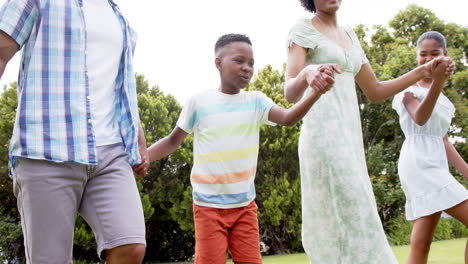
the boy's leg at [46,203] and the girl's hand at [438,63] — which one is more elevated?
the girl's hand at [438,63]

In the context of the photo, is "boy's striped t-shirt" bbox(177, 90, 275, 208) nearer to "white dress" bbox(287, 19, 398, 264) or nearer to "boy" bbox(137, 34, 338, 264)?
"boy" bbox(137, 34, 338, 264)

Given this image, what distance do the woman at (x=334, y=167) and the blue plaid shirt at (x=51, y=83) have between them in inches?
42.1

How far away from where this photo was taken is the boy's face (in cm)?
377

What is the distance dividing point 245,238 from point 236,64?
1.16 m

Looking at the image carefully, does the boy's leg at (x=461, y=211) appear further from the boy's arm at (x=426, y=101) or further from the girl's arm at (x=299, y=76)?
the girl's arm at (x=299, y=76)

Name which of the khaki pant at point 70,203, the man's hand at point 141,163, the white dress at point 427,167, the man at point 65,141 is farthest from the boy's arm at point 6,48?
the white dress at point 427,167

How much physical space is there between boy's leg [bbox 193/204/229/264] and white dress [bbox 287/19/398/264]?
56 centimetres

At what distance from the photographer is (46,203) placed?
225 centimetres

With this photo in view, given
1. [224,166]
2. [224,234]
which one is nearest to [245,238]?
[224,234]

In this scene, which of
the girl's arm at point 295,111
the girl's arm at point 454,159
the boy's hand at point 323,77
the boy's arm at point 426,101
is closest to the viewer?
the boy's hand at point 323,77

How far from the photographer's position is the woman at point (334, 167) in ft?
9.84

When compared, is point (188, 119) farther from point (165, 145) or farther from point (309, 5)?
point (309, 5)

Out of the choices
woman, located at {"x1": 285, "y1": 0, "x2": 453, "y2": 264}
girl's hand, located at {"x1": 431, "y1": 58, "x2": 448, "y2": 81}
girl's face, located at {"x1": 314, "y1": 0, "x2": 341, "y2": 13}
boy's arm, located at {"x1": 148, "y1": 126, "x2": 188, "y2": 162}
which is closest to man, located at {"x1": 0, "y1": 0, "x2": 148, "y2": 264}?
woman, located at {"x1": 285, "y1": 0, "x2": 453, "y2": 264}

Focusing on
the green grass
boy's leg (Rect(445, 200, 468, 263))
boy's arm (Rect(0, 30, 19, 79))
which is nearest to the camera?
boy's arm (Rect(0, 30, 19, 79))
